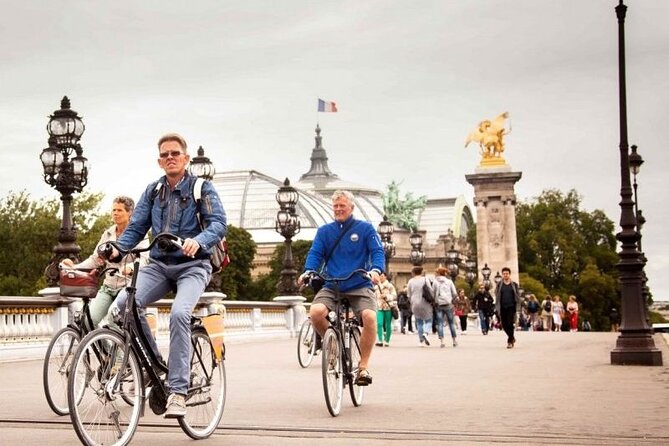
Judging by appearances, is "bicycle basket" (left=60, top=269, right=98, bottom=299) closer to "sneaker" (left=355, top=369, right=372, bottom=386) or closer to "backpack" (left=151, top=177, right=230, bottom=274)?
"backpack" (left=151, top=177, right=230, bottom=274)

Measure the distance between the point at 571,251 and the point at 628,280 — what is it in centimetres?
9472

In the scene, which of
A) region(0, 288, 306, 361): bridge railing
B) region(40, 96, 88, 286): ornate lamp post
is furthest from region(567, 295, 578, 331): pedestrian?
region(40, 96, 88, 286): ornate lamp post

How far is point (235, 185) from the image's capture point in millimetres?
181000

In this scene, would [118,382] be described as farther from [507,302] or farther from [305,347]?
[507,302]

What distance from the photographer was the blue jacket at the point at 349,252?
1102 cm

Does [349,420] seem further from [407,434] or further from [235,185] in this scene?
[235,185]

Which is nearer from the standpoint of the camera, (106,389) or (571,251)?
(106,389)

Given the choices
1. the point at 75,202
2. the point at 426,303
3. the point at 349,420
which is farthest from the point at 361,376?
the point at 75,202

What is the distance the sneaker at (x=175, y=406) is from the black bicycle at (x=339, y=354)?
205 cm

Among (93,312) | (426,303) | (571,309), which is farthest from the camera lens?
(571,309)

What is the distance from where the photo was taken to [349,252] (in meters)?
11.1

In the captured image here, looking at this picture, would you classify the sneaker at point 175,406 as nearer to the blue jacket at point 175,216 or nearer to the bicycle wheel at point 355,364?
the blue jacket at point 175,216

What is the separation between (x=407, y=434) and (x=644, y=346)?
32.6ft

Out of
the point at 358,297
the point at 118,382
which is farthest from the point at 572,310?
the point at 118,382
